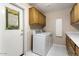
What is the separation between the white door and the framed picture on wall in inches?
2.2

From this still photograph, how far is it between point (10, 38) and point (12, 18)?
1.18 feet

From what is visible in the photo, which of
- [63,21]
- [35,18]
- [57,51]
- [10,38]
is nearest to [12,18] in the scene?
[10,38]

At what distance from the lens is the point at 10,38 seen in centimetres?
171

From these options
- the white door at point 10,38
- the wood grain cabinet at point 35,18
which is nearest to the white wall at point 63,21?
the wood grain cabinet at point 35,18

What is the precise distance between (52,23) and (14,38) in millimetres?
742

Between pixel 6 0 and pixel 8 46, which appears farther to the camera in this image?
pixel 8 46

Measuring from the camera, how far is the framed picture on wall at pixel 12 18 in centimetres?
151

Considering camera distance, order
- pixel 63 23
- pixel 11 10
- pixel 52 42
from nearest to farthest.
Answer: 1. pixel 11 10
2. pixel 63 23
3. pixel 52 42

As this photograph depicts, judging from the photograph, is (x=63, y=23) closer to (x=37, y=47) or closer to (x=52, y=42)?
(x=52, y=42)

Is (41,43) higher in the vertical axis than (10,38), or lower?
lower

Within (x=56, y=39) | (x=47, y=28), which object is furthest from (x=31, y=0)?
(x=56, y=39)

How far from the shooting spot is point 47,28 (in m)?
1.67

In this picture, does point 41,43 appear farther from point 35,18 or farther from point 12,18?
point 12,18

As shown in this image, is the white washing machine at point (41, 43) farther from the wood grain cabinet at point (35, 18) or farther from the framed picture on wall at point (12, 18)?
the framed picture on wall at point (12, 18)
